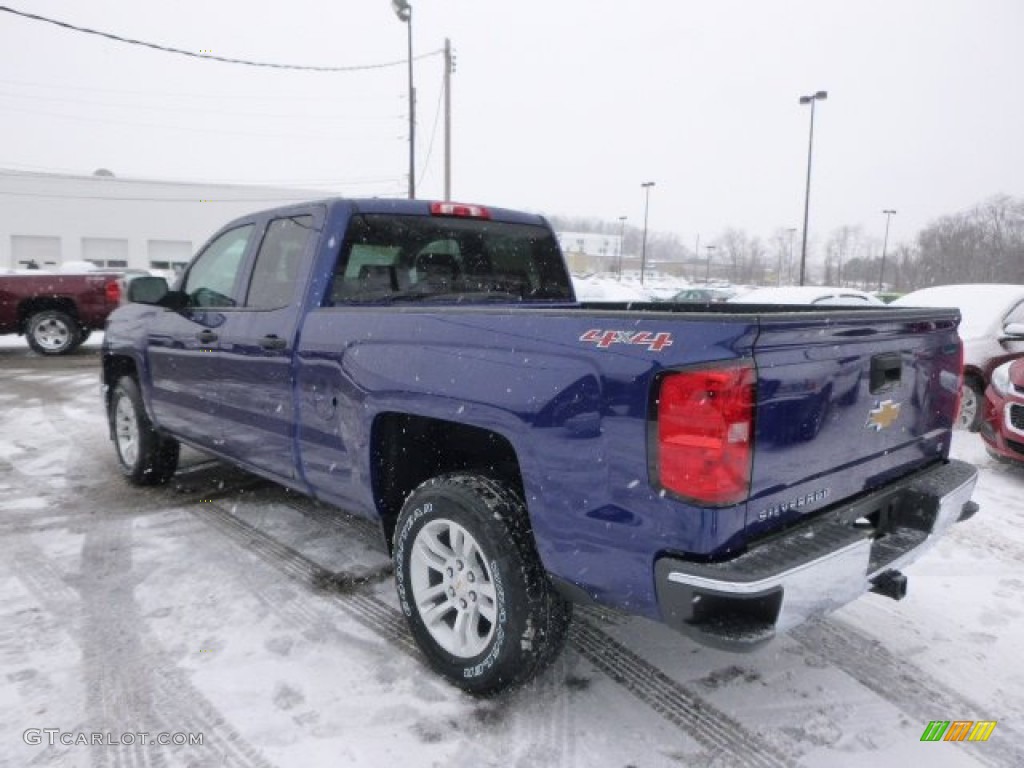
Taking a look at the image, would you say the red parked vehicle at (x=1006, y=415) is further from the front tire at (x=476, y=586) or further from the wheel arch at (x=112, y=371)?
the wheel arch at (x=112, y=371)

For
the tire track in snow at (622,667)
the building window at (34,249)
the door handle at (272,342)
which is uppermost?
the building window at (34,249)

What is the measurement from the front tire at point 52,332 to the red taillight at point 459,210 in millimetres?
12006

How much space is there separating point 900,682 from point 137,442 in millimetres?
4980

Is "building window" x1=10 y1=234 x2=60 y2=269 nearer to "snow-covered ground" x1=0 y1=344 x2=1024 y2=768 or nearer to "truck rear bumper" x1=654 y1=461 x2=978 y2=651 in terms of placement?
"snow-covered ground" x1=0 y1=344 x2=1024 y2=768

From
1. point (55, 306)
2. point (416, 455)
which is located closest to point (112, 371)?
point (416, 455)

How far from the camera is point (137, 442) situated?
522 cm

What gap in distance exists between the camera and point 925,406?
2.80m

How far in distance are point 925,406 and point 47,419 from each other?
8235mm

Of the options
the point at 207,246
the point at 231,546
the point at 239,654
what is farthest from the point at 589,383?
the point at 207,246

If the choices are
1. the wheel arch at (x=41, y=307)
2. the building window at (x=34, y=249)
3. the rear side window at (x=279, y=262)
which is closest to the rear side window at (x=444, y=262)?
the rear side window at (x=279, y=262)

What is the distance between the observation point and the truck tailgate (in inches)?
79.0

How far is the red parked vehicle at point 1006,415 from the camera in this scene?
5.56 metres

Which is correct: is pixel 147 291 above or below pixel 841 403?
above

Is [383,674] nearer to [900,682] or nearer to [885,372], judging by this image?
[900,682]
